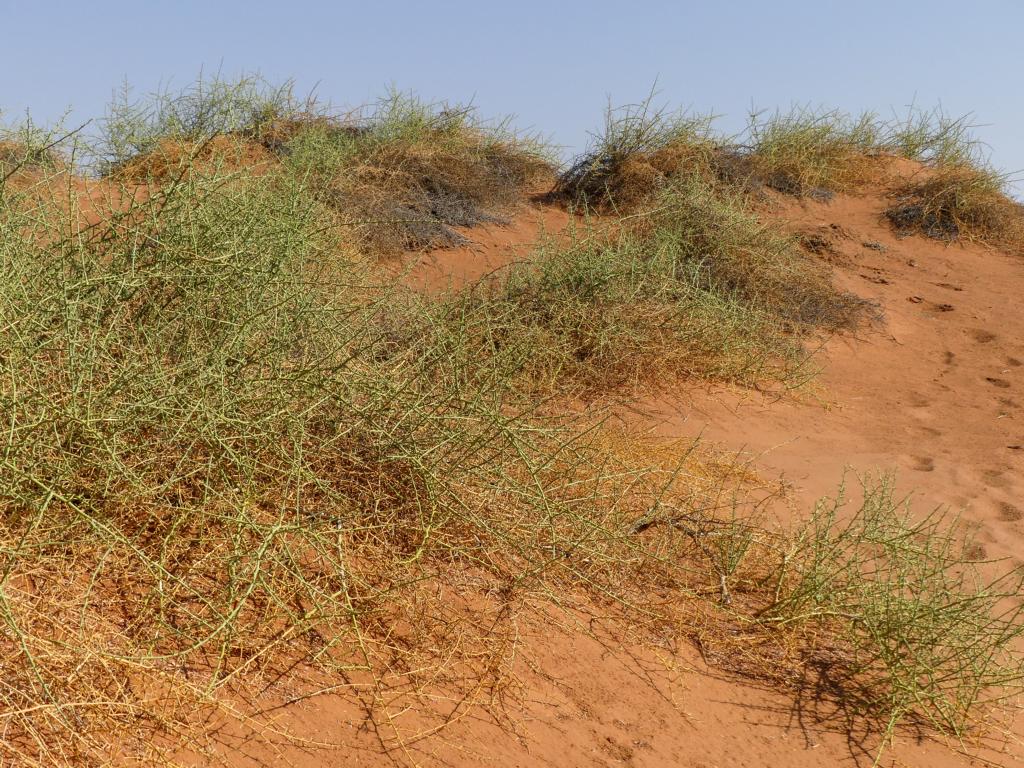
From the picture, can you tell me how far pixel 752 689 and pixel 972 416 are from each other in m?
3.83

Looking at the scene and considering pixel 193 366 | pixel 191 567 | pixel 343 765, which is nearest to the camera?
pixel 343 765

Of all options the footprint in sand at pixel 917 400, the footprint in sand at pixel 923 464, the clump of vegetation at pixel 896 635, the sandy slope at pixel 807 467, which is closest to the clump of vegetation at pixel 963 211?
the sandy slope at pixel 807 467

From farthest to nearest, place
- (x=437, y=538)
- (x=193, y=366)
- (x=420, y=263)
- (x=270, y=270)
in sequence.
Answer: (x=420, y=263), (x=270, y=270), (x=437, y=538), (x=193, y=366)

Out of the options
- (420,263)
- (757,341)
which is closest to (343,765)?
(757,341)

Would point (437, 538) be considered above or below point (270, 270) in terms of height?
below

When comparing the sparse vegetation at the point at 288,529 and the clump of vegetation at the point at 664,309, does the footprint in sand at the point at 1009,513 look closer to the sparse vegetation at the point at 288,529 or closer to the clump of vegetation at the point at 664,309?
the sparse vegetation at the point at 288,529

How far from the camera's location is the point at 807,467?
14.0 feet

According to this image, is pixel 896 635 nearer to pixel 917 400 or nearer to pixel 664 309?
pixel 664 309

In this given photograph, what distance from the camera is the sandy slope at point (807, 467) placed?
2031mm

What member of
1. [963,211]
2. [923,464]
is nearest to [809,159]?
[963,211]

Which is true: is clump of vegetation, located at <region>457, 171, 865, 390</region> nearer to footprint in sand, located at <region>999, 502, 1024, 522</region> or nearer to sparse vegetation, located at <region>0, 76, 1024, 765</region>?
sparse vegetation, located at <region>0, 76, 1024, 765</region>

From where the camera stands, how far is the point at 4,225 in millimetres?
2396

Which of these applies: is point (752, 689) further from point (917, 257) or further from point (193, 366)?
point (917, 257)

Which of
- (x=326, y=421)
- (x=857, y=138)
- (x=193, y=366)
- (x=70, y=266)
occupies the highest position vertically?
(x=857, y=138)
